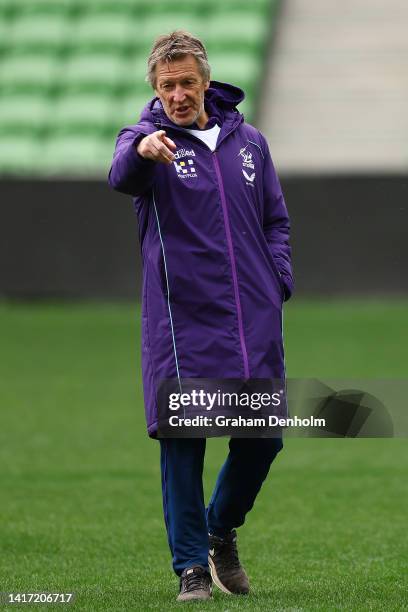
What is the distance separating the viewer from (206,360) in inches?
190

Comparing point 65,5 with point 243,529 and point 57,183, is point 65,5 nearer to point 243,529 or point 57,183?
point 57,183

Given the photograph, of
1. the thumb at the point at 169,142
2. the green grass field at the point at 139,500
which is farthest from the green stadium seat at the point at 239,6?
the thumb at the point at 169,142

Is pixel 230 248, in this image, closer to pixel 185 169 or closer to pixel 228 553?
pixel 185 169

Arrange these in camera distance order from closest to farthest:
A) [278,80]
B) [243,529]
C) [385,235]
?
[243,529] → [385,235] → [278,80]

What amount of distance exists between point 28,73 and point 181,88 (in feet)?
69.3

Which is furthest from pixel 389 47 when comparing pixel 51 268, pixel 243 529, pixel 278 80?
pixel 243 529

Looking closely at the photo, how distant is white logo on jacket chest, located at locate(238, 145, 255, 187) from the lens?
4.97m

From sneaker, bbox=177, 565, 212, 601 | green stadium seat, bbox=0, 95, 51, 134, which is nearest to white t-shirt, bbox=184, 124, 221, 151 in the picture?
sneaker, bbox=177, 565, 212, 601

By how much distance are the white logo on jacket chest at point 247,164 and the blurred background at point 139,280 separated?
142 centimetres

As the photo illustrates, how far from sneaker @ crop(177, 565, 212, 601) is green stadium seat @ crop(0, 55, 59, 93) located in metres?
21.1

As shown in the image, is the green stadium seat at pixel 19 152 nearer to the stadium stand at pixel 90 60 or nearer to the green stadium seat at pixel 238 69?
→ the stadium stand at pixel 90 60

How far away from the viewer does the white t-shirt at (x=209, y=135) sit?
4934 millimetres

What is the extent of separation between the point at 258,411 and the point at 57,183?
48.9 ft

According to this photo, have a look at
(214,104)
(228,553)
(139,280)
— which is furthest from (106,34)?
(228,553)
